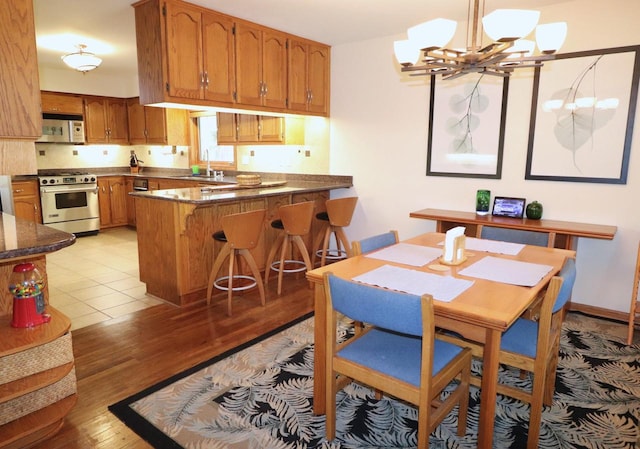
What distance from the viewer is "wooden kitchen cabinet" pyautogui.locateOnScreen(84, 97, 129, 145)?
6705 mm

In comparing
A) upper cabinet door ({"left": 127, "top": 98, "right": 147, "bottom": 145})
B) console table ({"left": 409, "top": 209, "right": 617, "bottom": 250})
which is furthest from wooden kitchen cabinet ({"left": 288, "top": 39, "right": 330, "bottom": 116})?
upper cabinet door ({"left": 127, "top": 98, "right": 147, "bottom": 145})

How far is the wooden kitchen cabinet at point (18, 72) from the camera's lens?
176 centimetres

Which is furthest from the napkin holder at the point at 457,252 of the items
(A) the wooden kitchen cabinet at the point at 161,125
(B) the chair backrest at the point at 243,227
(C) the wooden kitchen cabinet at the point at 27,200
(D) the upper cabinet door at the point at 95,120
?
(D) the upper cabinet door at the point at 95,120

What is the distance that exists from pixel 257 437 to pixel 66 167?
6480mm

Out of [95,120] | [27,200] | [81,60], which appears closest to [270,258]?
[81,60]

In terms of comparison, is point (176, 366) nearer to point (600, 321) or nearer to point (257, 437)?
point (257, 437)

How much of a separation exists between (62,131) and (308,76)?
13.5 feet

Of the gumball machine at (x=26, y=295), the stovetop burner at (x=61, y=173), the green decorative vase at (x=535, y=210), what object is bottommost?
the gumball machine at (x=26, y=295)

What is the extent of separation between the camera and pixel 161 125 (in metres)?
6.47

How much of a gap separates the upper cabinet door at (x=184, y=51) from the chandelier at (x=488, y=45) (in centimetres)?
200

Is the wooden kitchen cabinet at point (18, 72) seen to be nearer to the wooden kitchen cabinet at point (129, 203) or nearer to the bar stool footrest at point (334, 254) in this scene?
the bar stool footrest at point (334, 254)

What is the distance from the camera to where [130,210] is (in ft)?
23.2

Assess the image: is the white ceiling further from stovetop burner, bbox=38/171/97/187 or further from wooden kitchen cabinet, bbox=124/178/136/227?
wooden kitchen cabinet, bbox=124/178/136/227

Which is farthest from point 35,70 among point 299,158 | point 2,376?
point 299,158
